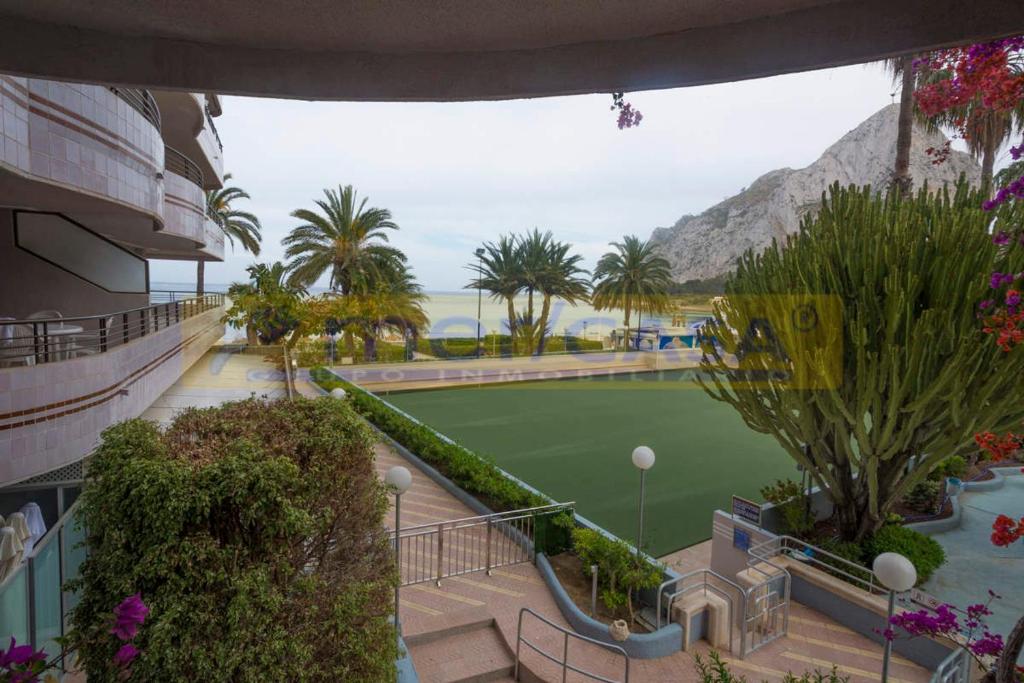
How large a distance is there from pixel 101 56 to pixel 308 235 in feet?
88.1

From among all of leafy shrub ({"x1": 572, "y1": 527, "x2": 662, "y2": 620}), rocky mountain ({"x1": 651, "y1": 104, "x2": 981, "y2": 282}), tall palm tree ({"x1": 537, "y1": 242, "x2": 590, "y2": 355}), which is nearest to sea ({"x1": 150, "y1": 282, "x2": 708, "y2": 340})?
tall palm tree ({"x1": 537, "y1": 242, "x2": 590, "y2": 355})

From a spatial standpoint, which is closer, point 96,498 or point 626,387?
point 96,498

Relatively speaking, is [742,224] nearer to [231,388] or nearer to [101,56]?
[231,388]

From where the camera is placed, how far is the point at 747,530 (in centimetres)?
877

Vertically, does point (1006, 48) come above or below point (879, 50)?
above

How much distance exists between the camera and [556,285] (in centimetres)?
3425

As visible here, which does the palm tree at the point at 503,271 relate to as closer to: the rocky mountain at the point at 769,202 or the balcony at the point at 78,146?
the balcony at the point at 78,146

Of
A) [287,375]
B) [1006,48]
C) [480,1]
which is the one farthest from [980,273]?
[287,375]

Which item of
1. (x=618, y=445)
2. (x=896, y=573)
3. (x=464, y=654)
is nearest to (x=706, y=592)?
(x=896, y=573)

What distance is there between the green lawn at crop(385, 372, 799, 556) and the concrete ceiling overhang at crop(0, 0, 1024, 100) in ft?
26.5

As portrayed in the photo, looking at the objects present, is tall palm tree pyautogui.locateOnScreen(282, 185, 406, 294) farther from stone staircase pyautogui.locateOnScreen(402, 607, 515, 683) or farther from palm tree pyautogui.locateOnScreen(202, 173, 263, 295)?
stone staircase pyautogui.locateOnScreen(402, 607, 515, 683)

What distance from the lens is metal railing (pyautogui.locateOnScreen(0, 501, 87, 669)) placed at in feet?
15.3

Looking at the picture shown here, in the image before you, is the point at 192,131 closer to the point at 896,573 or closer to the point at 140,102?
the point at 140,102

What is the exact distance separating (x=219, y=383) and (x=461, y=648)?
56.4ft
